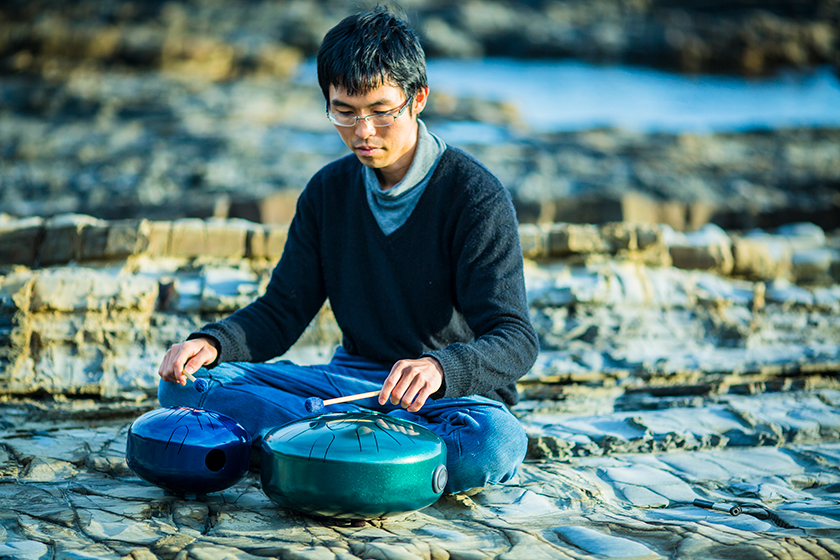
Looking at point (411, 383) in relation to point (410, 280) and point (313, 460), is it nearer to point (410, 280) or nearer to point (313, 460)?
point (313, 460)

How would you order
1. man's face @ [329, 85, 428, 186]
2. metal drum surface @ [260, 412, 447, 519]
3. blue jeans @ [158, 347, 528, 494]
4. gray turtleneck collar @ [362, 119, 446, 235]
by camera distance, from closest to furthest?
metal drum surface @ [260, 412, 447, 519] < blue jeans @ [158, 347, 528, 494] < man's face @ [329, 85, 428, 186] < gray turtleneck collar @ [362, 119, 446, 235]

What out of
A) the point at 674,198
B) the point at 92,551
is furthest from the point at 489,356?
the point at 674,198

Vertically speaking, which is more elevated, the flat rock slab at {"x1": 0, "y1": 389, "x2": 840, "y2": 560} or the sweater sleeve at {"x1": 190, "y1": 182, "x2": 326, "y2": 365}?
the sweater sleeve at {"x1": 190, "y1": 182, "x2": 326, "y2": 365}

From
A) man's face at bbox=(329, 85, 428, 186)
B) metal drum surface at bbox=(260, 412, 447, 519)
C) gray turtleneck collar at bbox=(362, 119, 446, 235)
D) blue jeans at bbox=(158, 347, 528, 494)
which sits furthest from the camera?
gray turtleneck collar at bbox=(362, 119, 446, 235)

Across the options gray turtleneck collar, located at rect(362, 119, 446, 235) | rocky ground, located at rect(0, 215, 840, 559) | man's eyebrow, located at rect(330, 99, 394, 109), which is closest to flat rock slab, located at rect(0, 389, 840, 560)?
rocky ground, located at rect(0, 215, 840, 559)

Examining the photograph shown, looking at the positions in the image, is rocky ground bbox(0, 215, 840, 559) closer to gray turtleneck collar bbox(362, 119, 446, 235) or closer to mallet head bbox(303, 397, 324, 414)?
A: mallet head bbox(303, 397, 324, 414)

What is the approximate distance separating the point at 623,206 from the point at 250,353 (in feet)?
11.9

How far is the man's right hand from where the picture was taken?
1847 mm

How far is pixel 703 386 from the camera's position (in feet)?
10.1

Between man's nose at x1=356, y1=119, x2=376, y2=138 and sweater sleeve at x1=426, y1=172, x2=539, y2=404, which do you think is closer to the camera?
sweater sleeve at x1=426, y1=172, x2=539, y2=404

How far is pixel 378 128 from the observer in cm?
193

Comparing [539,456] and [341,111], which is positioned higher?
[341,111]

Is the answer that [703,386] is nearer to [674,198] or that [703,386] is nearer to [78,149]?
[674,198]

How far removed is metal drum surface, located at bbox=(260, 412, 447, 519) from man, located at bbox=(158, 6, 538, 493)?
113 millimetres
